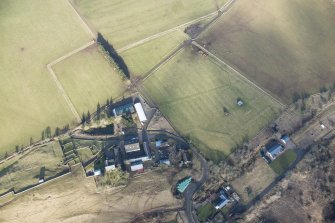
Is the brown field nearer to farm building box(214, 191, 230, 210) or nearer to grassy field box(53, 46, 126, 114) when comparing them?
farm building box(214, 191, 230, 210)

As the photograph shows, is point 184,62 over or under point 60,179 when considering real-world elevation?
over

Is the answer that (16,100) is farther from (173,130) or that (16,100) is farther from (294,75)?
(294,75)

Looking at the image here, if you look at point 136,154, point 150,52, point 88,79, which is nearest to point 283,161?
point 136,154

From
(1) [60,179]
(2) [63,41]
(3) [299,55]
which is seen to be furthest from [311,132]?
(2) [63,41]

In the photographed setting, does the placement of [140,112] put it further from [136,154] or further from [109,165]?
[109,165]

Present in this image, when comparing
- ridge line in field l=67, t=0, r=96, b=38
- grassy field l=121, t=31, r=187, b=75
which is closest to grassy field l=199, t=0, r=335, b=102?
grassy field l=121, t=31, r=187, b=75

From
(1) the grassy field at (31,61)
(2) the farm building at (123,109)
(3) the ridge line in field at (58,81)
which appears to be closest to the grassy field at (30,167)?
(1) the grassy field at (31,61)
